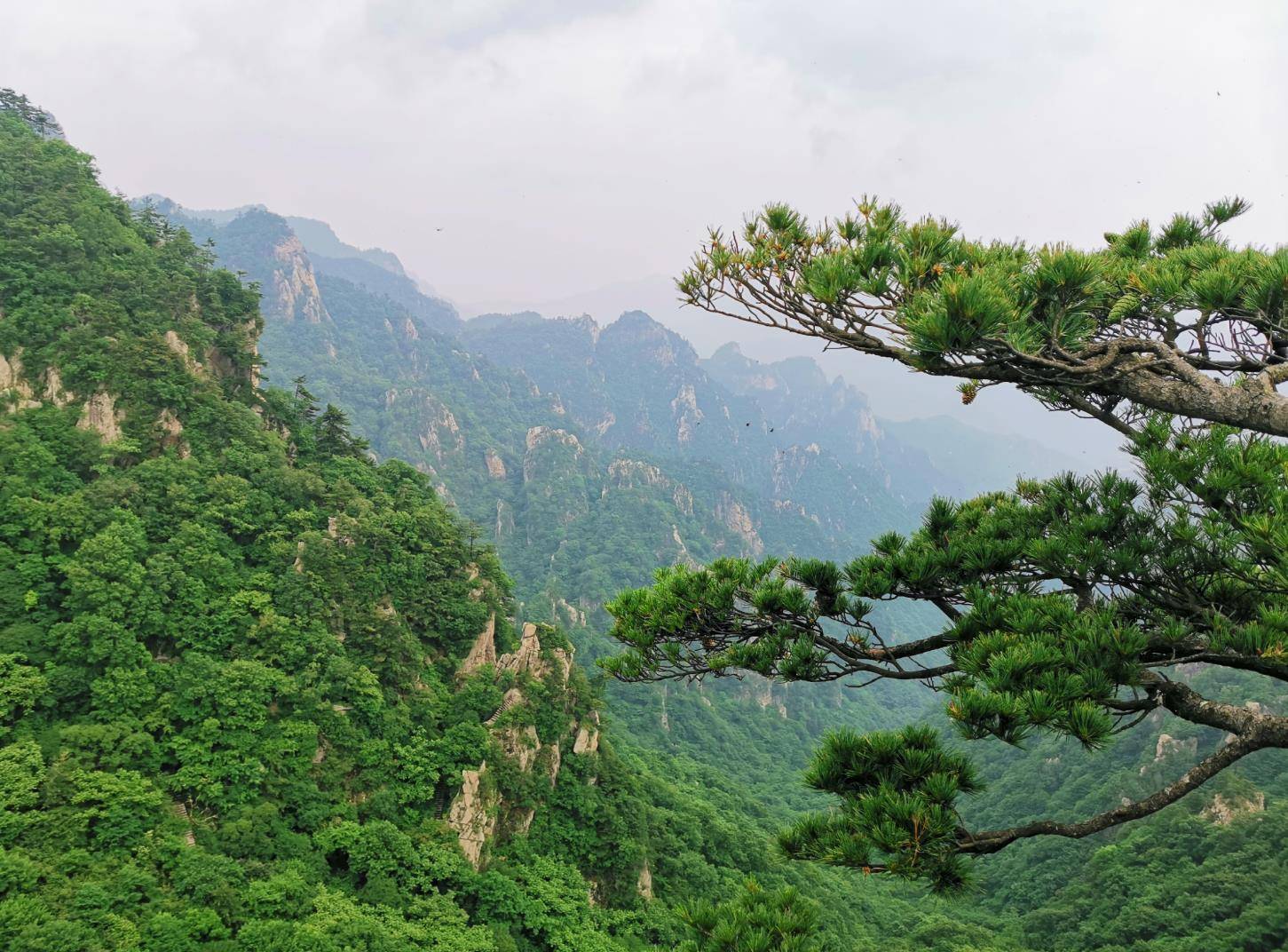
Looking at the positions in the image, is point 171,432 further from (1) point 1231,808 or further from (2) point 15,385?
(1) point 1231,808

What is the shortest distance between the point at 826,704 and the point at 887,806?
281 ft

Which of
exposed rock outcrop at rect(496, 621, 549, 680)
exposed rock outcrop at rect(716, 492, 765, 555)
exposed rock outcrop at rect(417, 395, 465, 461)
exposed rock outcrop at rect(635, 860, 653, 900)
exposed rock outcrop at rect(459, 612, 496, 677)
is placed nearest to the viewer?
exposed rock outcrop at rect(635, 860, 653, 900)

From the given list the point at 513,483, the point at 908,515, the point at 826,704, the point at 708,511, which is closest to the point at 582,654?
the point at 826,704

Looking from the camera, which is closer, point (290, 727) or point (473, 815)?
point (290, 727)

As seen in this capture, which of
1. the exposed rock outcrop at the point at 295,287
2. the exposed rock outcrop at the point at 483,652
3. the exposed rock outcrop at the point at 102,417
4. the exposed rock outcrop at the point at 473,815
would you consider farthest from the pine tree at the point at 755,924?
the exposed rock outcrop at the point at 295,287

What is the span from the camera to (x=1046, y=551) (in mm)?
3678

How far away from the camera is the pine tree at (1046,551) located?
3.00m

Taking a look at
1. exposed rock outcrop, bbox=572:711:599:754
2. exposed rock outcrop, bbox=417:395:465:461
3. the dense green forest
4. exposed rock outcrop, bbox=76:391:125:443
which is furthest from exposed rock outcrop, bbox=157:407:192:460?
exposed rock outcrop, bbox=417:395:465:461

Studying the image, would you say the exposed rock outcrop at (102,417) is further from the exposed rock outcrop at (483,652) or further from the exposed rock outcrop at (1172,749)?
the exposed rock outcrop at (1172,749)

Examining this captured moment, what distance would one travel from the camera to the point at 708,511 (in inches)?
4560

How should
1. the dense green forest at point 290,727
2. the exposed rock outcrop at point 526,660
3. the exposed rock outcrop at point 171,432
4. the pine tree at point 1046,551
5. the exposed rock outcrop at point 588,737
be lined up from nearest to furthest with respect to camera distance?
the pine tree at point 1046,551 → the dense green forest at point 290,727 → the exposed rock outcrop at point 171,432 → the exposed rock outcrop at point 526,660 → the exposed rock outcrop at point 588,737

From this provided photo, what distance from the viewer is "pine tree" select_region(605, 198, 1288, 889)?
3.00 metres

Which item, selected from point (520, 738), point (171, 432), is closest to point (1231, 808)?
point (520, 738)

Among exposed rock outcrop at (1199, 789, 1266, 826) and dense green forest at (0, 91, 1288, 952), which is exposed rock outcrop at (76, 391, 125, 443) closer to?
dense green forest at (0, 91, 1288, 952)
